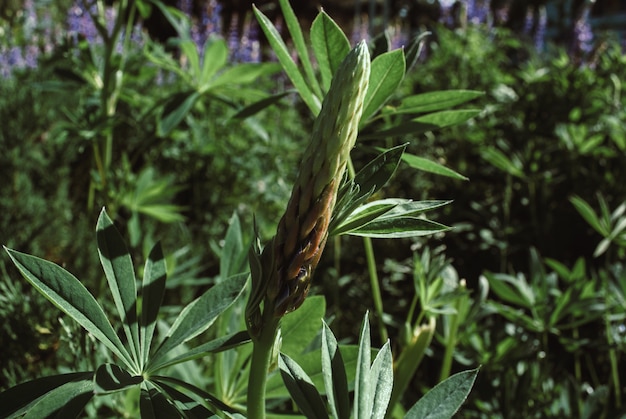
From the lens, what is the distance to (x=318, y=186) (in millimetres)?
354

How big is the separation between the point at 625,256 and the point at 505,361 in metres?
0.48

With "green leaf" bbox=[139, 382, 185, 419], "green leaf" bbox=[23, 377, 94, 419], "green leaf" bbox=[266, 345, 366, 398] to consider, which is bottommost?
"green leaf" bbox=[266, 345, 366, 398]

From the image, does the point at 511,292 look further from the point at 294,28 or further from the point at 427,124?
the point at 294,28

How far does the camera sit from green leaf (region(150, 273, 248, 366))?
45 centimetres

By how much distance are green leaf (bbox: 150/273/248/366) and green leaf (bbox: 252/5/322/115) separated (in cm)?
18

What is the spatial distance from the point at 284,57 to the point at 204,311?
22 centimetres

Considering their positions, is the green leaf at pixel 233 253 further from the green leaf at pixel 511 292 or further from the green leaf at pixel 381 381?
the green leaf at pixel 511 292

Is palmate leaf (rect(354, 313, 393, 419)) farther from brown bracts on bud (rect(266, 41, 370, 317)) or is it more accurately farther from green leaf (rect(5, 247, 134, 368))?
green leaf (rect(5, 247, 134, 368))

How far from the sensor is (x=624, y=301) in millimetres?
1033

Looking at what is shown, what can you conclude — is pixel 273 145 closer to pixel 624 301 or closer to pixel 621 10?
pixel 624 301

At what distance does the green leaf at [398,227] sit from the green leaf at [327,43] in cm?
17

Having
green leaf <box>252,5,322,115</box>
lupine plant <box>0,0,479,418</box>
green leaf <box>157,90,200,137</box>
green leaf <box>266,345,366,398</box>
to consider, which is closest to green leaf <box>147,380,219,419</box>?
lupine plant <box>0,0,479,418</box>

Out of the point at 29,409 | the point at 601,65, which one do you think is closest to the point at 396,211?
the point at 29,409

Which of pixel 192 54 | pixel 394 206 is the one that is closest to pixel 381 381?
pixel 394 206
